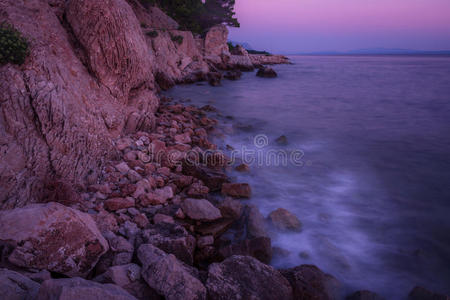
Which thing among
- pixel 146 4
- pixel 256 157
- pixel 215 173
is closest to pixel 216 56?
pixel 146 4

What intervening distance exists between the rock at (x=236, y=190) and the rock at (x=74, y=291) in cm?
307

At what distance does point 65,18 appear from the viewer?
5.29 m

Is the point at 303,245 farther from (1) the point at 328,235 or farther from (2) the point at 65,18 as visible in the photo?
(2) the point at 65,18

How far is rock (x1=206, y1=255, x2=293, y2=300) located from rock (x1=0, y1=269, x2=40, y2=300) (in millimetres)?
1354

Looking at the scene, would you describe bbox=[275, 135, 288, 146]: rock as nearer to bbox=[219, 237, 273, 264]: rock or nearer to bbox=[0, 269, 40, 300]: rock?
bbox=[219, 237, 273, 264]: rock

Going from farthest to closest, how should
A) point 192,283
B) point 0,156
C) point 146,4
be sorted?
point 146,4 → point 0,156 → point 192,283

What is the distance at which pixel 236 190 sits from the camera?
484 centimetres

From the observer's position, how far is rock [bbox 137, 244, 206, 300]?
86.3 inches

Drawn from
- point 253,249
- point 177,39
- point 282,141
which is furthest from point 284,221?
point 177,39

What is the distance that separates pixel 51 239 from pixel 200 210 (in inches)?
78.3

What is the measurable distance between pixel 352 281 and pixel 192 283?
2.41m

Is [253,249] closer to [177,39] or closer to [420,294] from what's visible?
[420,294]

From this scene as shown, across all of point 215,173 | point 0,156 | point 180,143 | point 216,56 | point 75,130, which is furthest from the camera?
point 216,56

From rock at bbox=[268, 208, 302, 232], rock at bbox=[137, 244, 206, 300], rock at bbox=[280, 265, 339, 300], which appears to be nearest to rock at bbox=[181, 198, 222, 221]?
rock at bbox=[268, 208, 302, 232]
